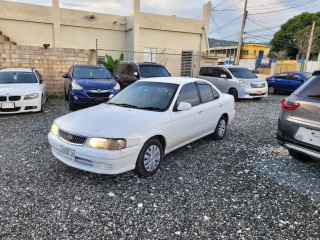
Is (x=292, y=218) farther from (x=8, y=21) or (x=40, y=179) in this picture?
(x=8, y=21)

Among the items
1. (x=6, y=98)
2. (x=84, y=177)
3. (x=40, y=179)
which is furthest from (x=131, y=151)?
(x=6, y=98)

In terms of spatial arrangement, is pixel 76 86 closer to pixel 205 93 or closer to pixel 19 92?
pixel 19 92

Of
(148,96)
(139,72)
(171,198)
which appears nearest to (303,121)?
(171,198)

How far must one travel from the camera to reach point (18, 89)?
7.99 m

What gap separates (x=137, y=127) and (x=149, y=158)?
23.6 inches

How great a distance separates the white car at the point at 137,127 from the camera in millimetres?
3664

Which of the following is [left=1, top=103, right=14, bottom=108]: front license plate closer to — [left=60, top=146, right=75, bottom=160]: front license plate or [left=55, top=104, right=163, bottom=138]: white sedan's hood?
[left=55, top=104, right=163, bottom=138]: white sedan's hood

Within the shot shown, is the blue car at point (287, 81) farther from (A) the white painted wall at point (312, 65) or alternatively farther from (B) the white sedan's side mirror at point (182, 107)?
(A) the white painted wall at point (312, 65)

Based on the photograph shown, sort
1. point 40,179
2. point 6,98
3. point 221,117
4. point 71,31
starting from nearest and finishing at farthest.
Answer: point 40,179
point 221,117
point 6,98
point 71,31

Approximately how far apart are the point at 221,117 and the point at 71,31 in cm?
1519

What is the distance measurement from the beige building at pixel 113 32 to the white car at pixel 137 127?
10.8 m

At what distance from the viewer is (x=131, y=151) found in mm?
3730

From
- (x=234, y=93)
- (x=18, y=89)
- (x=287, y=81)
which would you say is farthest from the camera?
(x=287, y=81)

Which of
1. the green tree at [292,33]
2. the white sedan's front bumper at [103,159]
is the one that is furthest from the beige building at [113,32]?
the green tree at [292,33]
